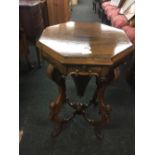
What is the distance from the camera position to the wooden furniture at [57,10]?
297 cm

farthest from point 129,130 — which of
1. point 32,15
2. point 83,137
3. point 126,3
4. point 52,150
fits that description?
point 126,3

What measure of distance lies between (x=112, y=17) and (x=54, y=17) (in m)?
0.97

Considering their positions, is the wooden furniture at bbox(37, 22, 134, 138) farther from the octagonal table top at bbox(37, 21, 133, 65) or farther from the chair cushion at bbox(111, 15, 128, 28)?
the chair cushion at bbox(111, 15, 128, 28)

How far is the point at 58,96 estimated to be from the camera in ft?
4.37

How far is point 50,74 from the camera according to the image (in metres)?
1.18

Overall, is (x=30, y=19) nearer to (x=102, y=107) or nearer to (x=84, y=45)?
(x=84, y=45)

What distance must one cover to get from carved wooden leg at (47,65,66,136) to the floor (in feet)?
0.41

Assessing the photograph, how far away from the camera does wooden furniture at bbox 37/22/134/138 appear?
100 cm

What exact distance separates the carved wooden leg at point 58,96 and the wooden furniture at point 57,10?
2116mm

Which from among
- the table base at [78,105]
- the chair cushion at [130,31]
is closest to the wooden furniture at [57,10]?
the chair cushion at [130,31]

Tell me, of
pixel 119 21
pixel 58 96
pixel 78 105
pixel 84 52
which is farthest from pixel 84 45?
pixel 119 21

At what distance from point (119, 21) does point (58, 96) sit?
1674 mm
